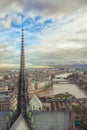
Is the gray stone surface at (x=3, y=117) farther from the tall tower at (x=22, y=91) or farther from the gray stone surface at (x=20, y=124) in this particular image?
the tall tower at (x=22, y=91)

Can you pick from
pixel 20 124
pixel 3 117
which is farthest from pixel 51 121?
pixel 3 117

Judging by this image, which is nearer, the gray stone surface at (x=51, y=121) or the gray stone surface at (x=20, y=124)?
the gray stone surface at (x=20, y=124)

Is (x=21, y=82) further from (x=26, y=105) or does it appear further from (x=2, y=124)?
(x=2, y=124)

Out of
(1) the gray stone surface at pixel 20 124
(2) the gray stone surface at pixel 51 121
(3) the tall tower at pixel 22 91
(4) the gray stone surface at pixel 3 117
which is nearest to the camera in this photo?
(1) the gray stone surface at pixel 20 124

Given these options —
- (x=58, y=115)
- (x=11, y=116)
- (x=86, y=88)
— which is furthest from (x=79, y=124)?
(x=86, y=88)

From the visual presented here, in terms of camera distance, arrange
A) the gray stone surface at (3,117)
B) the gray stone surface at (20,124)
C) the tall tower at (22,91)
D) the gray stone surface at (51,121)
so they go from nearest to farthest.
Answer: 1. the gray stone surface at (20,124)
2. the tall tower at (22,91)
3. the gray stone surface at (51,121)
4. the gray stone surface at (3,117)

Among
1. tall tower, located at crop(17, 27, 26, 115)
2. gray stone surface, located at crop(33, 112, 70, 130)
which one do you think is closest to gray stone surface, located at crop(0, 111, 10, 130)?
tall tower, located at crop(17, 27, 26, 115)

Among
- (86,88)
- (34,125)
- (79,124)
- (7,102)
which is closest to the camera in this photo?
(34,125)

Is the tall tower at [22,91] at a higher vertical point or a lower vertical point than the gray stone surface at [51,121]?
higher

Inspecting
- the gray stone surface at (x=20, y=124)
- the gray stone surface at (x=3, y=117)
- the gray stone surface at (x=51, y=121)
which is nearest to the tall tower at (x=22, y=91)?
the gray stone surface at (x=20, y=124)

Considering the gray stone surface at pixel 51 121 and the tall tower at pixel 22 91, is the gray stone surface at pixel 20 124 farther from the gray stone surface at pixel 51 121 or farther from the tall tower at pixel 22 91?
the gray stone surface at pixel 51 121

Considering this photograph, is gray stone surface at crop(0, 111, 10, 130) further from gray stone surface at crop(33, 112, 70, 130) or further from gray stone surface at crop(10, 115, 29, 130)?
gray stone surface at crop(33, 112, 70, 130)
